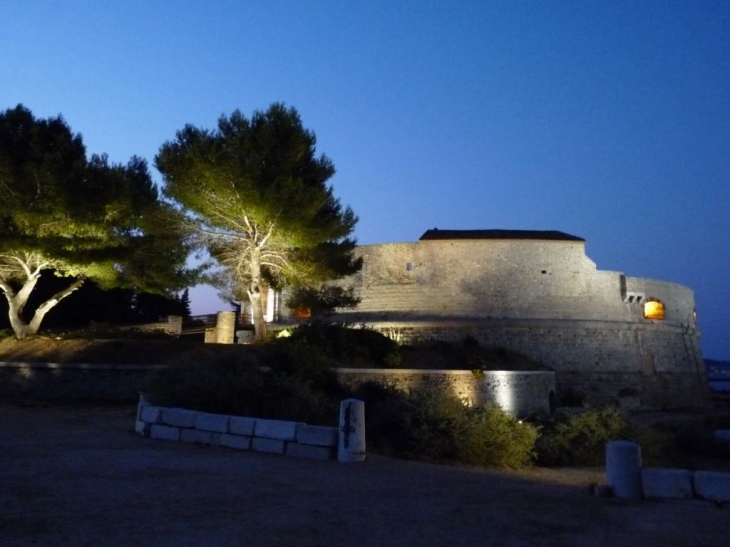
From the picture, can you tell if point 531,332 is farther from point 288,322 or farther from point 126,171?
point 126,171

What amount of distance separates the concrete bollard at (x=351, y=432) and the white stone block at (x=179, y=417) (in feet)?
7.84

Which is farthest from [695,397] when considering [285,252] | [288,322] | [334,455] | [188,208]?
[334,455]

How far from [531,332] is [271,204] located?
13157mm

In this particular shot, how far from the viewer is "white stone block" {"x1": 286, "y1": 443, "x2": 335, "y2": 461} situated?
318 inches

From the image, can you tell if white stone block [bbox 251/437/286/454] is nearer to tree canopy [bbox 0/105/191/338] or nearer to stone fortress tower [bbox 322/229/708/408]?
tree canopy [bbox 0/105/191/338]

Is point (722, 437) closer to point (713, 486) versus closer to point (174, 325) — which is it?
point (713, 486)

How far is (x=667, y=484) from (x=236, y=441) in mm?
5100

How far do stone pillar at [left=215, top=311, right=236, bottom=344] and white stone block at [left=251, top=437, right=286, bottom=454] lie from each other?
18.9m

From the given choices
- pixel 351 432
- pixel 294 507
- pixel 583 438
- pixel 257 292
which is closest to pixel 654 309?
pixel 257 292

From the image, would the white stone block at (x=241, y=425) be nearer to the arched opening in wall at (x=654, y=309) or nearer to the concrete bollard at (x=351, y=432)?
the concrete bollard at (x=351, y=432)

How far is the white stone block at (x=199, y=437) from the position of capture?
29.6 ft

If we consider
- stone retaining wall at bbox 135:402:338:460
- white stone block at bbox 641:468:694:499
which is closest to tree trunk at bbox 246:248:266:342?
stone retaining wall at bbox 135:402:338:460

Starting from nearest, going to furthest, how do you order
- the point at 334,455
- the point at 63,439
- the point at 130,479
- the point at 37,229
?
1. the point at 130,479
2. the point at 334,455
3. the point at 63,439
4. the point at 37,229

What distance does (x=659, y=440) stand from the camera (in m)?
14.5
